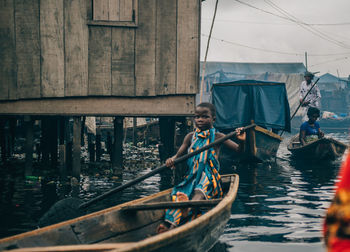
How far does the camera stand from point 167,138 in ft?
38.3

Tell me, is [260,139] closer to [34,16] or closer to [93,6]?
[93,6]

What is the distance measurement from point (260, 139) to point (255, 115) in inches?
43.2

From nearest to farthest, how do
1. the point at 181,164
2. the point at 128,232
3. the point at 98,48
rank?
1. the point at 128,232
2. the point at 98,48
3. the point at 181,164

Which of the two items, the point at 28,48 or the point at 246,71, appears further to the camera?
the point at 246,71

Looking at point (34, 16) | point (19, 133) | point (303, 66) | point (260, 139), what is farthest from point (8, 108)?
point (303, 66)

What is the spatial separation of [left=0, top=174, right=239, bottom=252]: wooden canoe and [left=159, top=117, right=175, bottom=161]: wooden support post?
611 cm

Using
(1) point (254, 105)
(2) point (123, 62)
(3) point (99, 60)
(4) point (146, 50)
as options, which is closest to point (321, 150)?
(1) point (254, 105)

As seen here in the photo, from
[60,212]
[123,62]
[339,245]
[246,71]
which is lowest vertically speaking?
[60,212]

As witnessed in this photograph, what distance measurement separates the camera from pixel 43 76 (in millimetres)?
7961

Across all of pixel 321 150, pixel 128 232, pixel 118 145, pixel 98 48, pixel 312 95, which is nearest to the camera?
pixel 128 232

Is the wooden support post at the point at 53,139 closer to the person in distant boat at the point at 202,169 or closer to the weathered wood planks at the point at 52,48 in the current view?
the weathered wood planks at the point at 52,48

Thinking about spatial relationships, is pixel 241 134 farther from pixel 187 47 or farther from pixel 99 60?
pixel 99 60

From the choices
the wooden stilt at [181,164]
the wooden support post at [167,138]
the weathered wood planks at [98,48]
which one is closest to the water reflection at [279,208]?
the wooden stilt at [181,164]

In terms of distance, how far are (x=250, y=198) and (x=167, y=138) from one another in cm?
455
